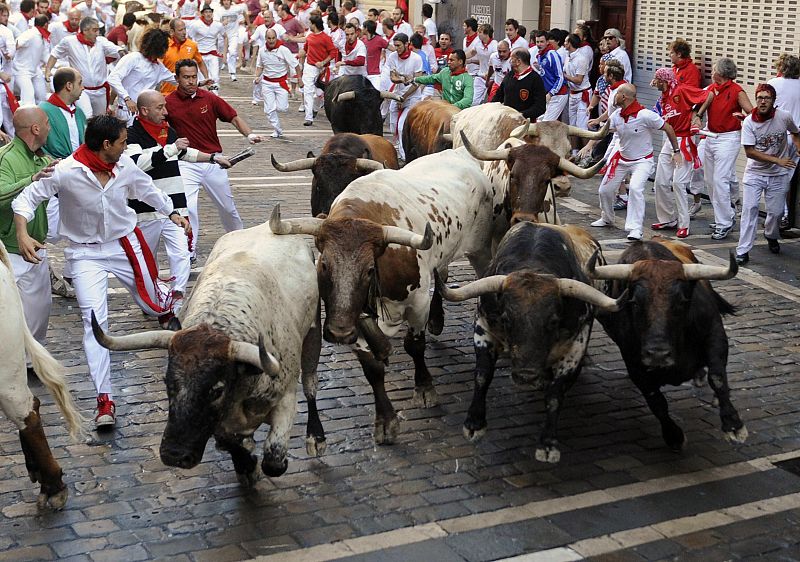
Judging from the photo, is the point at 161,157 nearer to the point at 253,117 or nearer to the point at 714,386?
the point at 714,386

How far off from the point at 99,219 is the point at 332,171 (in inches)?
117

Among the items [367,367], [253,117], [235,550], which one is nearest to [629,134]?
[367,367]

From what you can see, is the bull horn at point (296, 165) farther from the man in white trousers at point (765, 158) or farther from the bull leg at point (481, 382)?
the man in white trousers at point (765, 158)

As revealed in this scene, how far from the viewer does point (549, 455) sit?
7.40 metres

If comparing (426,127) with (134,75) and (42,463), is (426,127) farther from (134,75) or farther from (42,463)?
(42,463)

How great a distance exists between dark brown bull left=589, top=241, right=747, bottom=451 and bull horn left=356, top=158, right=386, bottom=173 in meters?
3.26

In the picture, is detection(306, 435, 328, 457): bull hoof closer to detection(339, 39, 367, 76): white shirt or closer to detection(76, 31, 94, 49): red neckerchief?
detection(76, 31, 94, 49): red neckerchief

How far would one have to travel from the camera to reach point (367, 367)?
7875 millimetres

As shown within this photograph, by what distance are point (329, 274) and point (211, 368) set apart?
5.37 ft

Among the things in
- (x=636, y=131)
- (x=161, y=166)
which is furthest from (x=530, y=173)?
(x=636, y=131)

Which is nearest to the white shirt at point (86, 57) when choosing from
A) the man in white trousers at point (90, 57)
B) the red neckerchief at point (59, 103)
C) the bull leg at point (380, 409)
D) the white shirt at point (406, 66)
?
the man in white trousers at point (90, 57)

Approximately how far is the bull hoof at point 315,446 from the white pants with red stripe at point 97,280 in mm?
1594

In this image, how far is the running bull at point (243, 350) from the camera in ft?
19.3

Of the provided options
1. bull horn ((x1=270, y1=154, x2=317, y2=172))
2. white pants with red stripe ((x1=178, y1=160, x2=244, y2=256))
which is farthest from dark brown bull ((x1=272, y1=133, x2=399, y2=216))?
white pants with red stripe ((x1=178, y1=160, x2=244, y2=256))
